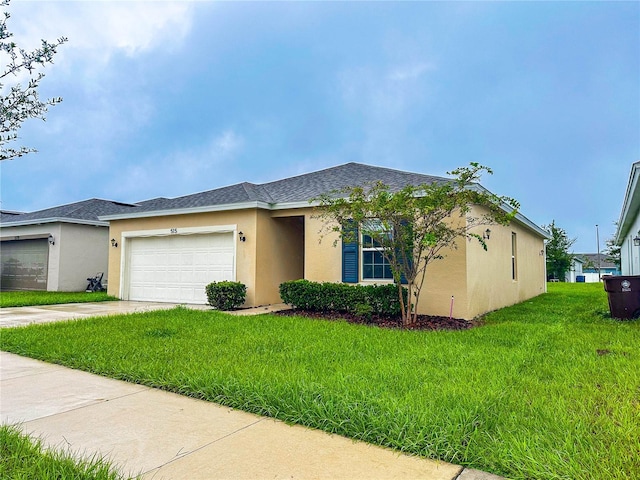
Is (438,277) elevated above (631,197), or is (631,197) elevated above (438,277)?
(631,197)

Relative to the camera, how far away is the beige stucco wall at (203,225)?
11156 millimetres

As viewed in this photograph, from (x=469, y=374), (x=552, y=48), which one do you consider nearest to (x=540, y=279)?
(x=552, y=48)

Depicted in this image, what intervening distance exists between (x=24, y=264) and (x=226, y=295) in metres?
13.3

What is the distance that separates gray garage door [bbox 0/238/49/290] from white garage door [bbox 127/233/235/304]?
248 inches

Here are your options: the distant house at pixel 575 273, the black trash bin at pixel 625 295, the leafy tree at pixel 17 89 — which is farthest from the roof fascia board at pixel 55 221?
the distant house at pixel 575 273

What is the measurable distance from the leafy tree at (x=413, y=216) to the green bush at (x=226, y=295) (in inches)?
136

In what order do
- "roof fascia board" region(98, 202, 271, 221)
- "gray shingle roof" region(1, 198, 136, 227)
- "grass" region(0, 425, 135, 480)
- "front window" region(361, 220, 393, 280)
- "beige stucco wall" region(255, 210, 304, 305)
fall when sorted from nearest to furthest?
"grass" region(0, 425, 135, 480) → "front window" region(361, 220, 393, 280) → "roof fascia board" region(98, 202, 271, 221) → "beige stucco wall" region(255, 210, 304, 305) → "gray shingle roof" region(1, 198, 136, 227)

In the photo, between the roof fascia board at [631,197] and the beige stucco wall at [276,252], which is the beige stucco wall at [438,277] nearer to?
the beige stucco wall at [276,252]

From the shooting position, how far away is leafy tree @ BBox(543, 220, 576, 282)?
32.7 m

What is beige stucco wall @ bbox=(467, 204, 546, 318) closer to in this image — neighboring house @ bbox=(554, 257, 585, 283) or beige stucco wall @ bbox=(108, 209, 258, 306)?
beige stucco wall @ bbox=(108, 209, 258, 306)

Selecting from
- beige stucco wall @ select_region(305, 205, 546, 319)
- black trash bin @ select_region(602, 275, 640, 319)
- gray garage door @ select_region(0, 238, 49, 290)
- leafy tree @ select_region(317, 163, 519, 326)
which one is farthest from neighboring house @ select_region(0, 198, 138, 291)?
black trash bin @ select_region(602, 275, 640, 319)

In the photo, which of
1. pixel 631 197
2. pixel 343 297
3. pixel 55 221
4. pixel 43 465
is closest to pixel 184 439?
pixel 43 465

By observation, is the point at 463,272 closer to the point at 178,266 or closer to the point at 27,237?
the point at 178,266

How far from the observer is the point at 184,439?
3033mm
